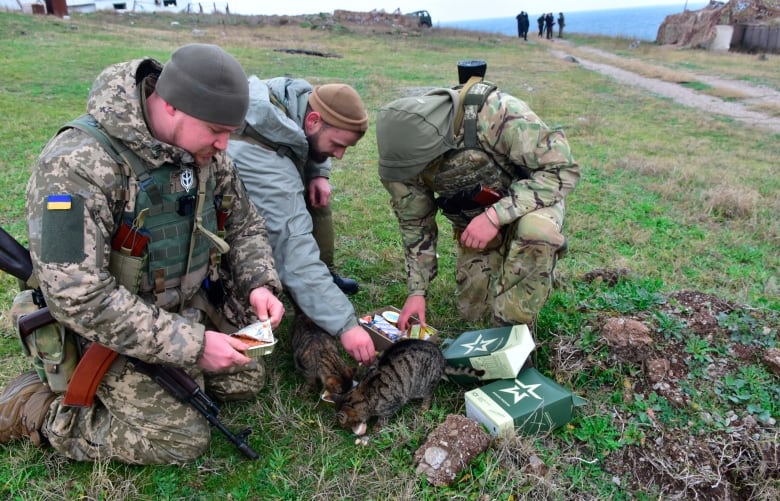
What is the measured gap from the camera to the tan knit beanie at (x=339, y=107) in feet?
11.5

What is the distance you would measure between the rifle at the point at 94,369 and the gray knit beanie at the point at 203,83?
3.23 ft

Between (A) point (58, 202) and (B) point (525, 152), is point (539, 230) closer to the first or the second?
(B) point (525, 152)

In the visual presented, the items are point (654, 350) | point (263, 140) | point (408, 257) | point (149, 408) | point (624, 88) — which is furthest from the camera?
point (624, 88)

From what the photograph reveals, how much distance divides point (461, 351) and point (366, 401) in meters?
0.65

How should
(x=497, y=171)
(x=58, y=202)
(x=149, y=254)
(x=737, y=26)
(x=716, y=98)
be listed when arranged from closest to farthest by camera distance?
1. (x=58, y=202)
2. (x=149, y=254)
3. (x=497, y=171)
4. (x=716, y=98)
5. (x=737, y=26)

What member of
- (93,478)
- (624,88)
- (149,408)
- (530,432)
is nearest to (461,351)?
(530,432)

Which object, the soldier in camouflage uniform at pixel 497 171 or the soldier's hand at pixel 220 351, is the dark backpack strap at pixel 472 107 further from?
the soldier's hand at pixel 220 351

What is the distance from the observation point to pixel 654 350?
325 centimetres

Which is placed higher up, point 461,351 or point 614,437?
point 461,351

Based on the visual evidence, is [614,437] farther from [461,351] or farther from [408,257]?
[408,257]

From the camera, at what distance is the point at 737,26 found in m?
28.1

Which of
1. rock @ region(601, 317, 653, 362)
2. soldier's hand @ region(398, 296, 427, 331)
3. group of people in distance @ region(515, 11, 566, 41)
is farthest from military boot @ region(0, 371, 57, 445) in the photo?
group of people in distance @ region(515, 11, 566, 41)

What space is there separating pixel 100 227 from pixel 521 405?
7.22 feet

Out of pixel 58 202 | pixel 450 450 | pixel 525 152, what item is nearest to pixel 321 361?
pixel 450 450
